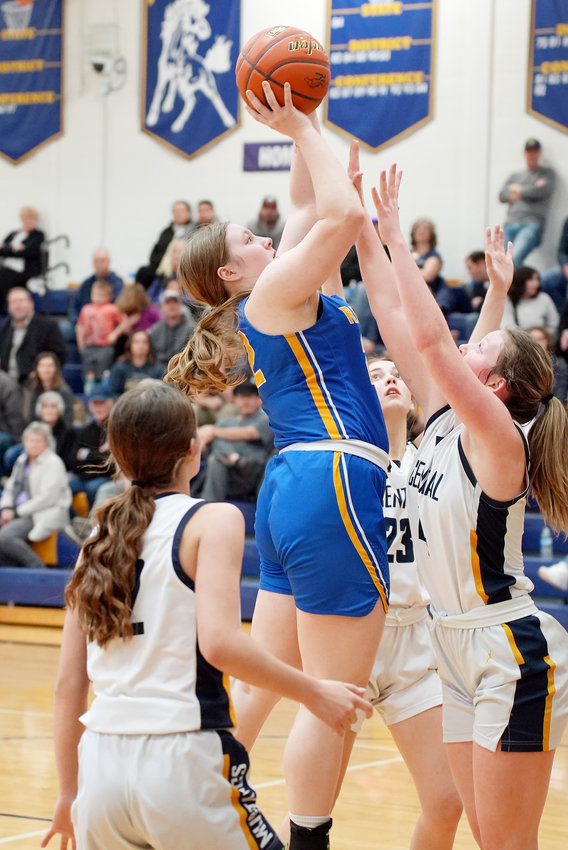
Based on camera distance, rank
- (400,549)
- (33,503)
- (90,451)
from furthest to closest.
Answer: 1. (90,451)
2. (33,503)
3. (400,549)

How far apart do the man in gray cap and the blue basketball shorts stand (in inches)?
347

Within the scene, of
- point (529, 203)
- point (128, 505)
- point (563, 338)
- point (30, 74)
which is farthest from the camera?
point (30, 74)

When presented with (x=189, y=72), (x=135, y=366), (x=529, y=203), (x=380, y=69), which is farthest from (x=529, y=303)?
(x=189, y=72)

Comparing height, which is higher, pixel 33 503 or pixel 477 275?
pixel 477 275

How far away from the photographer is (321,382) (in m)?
2.83

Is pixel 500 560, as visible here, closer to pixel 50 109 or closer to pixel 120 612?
pixel 120 612

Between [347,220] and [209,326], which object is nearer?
[347,220]

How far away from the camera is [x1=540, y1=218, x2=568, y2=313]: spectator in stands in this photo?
416 inches

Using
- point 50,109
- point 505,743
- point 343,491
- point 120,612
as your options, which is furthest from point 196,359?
point 50,109

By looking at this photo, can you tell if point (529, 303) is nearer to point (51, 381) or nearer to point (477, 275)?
point (477, 275)

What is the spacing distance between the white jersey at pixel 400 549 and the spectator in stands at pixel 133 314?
7.77 m

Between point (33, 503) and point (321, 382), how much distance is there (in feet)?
22.8

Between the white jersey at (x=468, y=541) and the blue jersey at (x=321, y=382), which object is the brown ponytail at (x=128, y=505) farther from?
the white jersey at (x=468, y=541)

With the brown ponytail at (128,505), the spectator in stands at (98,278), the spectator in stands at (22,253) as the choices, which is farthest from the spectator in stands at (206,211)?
the brown ponytail at (128,505)
